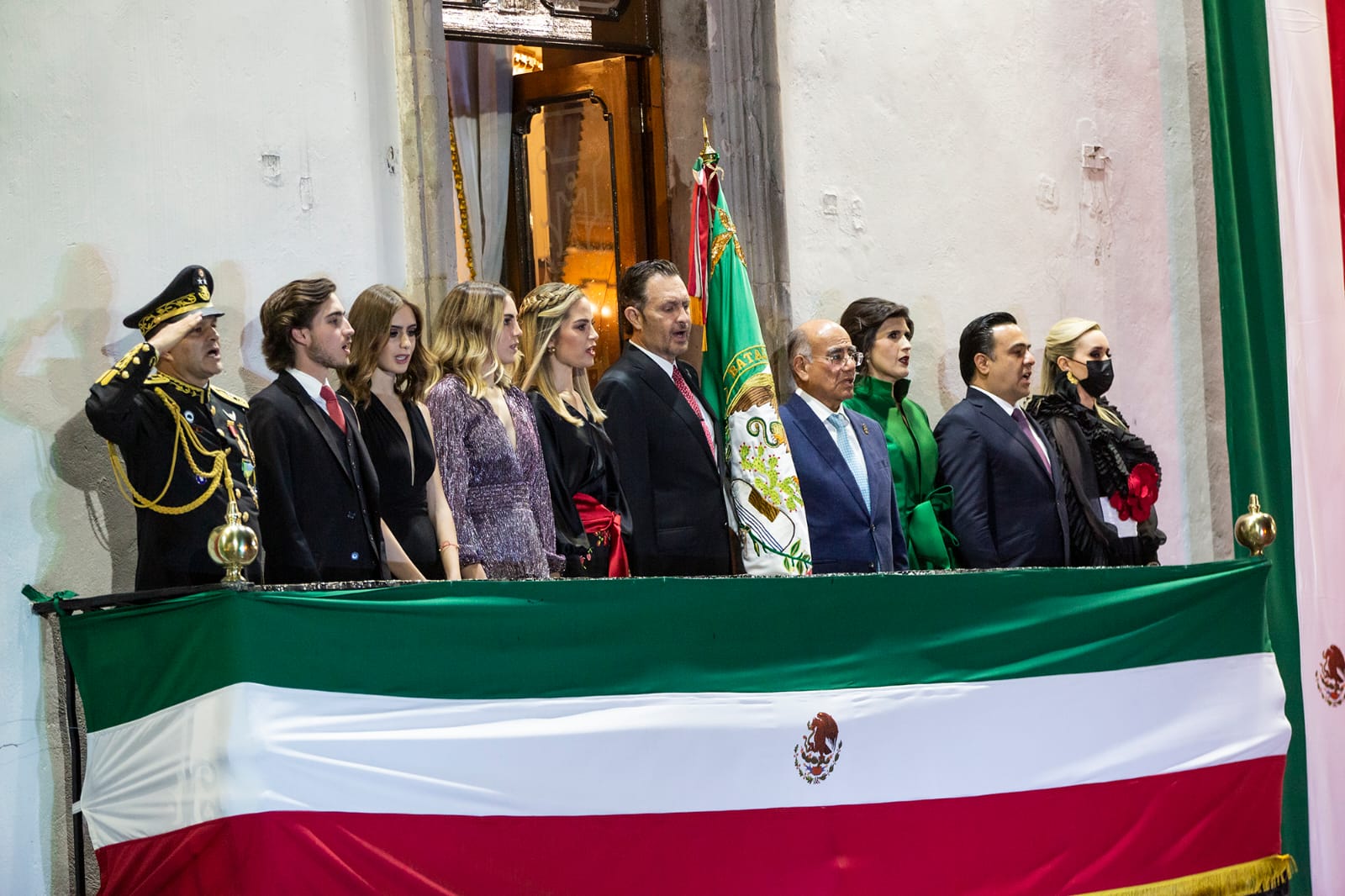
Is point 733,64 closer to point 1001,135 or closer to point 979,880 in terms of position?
point 1001,135

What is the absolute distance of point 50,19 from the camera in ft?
16.9

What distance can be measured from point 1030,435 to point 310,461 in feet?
9.34

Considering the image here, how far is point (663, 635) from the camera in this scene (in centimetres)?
425

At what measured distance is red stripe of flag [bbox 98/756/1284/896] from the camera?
371cm

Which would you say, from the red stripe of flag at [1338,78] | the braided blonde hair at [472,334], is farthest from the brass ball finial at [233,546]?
the red stripe of flag at [1338,78]

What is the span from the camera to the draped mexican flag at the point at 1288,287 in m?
7.38

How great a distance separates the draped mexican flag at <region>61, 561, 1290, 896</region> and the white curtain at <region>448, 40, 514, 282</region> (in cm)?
318

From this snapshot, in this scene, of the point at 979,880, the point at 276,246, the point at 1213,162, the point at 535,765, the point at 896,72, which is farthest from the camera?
the point at 1213,162

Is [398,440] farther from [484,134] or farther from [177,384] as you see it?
[484,134]

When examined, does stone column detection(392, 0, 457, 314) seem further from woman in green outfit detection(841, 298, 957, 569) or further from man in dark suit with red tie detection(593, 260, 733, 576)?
woman in green outfit detection(841, 298, 957, 569)

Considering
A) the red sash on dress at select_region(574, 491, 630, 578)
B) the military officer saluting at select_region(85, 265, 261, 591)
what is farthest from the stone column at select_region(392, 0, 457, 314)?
the military officer saluting at select_region(85, 265, 261, 591)

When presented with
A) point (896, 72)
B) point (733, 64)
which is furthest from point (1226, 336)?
point (733, 64)

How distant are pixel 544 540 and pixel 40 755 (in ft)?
5.09

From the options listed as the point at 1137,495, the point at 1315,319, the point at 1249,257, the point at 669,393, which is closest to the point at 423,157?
the point at 669,393
